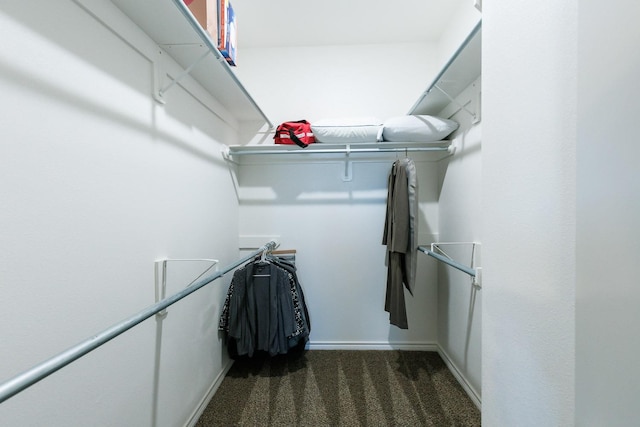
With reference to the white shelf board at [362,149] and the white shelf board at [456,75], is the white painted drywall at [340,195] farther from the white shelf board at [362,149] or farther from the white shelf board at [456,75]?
the white shelf board at [456,75]

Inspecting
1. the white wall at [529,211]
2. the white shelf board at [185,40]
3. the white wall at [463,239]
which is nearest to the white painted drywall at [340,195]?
the white wall at [463,239]

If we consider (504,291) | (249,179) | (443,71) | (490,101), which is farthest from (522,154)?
(249,179)

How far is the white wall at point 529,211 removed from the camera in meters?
0.50

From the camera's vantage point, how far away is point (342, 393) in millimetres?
1682

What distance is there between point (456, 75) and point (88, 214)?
1923 mm

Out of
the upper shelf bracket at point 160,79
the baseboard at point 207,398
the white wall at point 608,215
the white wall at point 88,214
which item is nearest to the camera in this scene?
the white wall at point 608,215

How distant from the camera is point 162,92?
120 centimetres

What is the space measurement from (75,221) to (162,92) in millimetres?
732

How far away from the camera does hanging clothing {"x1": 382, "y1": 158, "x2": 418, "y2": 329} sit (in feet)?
5.54

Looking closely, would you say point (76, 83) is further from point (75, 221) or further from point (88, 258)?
point (88, 258)

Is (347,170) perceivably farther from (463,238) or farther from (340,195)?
(463,238)

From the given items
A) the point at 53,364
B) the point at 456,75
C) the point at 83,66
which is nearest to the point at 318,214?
the point at 456,75

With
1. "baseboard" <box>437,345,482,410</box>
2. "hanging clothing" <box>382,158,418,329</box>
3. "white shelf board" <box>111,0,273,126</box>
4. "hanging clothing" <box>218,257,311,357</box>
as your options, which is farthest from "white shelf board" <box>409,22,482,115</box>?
"baseboard" <box>437,345,482,410</box>

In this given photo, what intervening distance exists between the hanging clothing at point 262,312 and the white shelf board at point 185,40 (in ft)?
4.04
